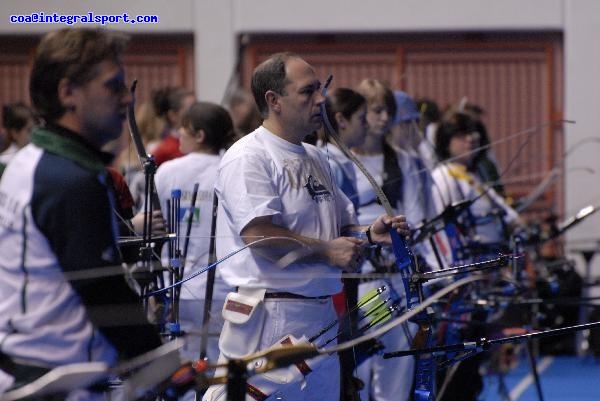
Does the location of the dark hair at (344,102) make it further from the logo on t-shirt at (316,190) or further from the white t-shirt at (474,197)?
the logo on t-shirt at (316,190)

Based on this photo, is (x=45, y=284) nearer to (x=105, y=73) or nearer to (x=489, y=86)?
(x=105, y=73)

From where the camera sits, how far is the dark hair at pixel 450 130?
279 inches

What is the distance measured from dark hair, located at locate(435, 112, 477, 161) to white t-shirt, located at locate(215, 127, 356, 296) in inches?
125

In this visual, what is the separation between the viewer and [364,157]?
19.8 ft

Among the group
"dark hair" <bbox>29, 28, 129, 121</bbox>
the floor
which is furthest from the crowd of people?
the floor

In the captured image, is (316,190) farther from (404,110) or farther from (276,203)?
(404,110)

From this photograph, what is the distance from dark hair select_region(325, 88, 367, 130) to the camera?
557 centimetres

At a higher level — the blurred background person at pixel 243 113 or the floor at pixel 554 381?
the blurred background person at pixel 243 113

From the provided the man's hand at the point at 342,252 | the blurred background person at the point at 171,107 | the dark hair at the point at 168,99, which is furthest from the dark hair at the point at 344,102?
the man's hand at the point at 342,252

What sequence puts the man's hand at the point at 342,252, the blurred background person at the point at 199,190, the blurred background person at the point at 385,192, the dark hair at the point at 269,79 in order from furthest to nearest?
the blurred background person at the point at 385,192, the blurred background person at the point at 199,190, the dark hair at the point at 269,79, the man's hand at the point at 342,252

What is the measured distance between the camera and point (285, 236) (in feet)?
A: 12.3

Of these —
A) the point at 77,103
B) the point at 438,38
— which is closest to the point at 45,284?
the point at 77,103

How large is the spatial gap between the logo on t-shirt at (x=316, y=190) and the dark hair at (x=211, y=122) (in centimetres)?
159

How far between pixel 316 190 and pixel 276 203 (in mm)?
187
